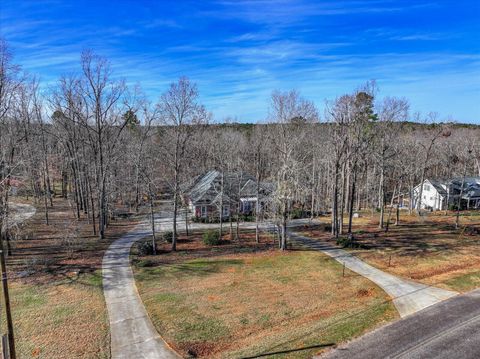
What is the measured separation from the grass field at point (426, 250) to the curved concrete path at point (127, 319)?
586 inches

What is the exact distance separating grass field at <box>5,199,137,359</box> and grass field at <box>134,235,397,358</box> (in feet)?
8.14

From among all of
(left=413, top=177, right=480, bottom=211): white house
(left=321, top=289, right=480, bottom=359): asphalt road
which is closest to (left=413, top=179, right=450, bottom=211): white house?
(left=413, top=177, right=480, bottom=211): white house

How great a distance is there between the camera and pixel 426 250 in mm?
25703

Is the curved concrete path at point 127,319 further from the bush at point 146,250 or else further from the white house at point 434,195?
the white house at point 434,195

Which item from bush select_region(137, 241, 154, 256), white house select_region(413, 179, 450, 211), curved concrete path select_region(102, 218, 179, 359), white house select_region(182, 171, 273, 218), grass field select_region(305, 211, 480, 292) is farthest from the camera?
white house select_region(413, 179, 450, 211)

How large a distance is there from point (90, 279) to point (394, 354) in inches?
619

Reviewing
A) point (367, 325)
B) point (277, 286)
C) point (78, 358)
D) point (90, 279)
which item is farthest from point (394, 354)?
point (90, 279)

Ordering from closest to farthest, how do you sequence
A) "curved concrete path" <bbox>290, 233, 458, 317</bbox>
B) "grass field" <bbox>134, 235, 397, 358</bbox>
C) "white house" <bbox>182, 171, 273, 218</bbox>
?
"grass field" <bbox>134, 235, 397, 358</bbox>, "curved concrete path" <bbox>290, 233, 458, 317</bbox>, "white house" <bbox>182, 171, 273, 218</bbox>

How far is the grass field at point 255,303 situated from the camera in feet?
42.2

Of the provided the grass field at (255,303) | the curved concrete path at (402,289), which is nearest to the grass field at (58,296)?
the grass field at (255,303)

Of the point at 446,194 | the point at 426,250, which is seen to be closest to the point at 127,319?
the point at 426,250

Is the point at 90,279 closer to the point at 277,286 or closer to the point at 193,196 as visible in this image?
the point at 277,286

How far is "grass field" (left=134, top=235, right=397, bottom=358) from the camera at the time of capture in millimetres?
12852

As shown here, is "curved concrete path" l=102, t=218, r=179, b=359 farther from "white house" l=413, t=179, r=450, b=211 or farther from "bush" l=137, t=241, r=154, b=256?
"white house" l=413, t=179, r=450, b=211
